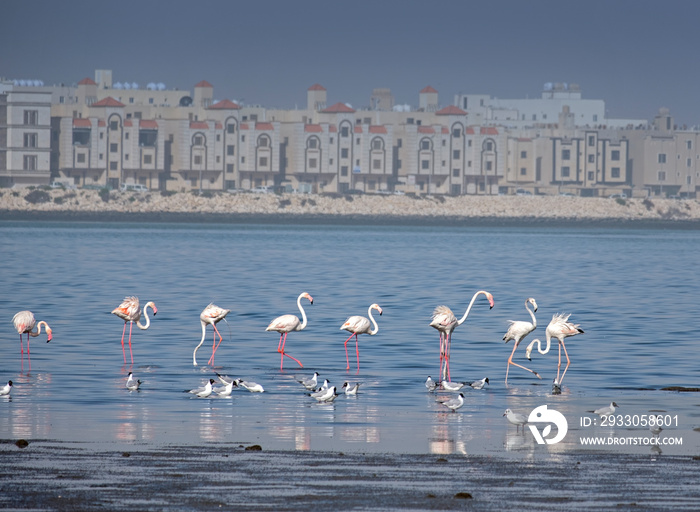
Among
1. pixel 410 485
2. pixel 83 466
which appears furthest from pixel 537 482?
Result: pixel 83 466

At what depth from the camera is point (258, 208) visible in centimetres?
18812

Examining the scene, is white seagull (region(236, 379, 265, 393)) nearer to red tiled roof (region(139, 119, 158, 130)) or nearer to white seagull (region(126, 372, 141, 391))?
white seagull (region(126, 372, 141, 391))

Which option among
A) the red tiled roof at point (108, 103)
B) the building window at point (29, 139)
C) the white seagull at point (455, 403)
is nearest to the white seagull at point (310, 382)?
the white seagull at point (455, 403)

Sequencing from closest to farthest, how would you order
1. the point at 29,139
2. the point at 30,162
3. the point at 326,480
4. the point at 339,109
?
1. the point at 326,480
2. the point at 29,139
3. the point at 30,162
4. the point at 339,109

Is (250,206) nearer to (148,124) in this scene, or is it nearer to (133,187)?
(133,187)

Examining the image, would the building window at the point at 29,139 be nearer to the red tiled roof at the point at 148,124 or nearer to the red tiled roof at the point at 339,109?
the red tiled roof at the point at 148,124

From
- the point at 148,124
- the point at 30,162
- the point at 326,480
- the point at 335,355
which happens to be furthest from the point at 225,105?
the point at 326,480

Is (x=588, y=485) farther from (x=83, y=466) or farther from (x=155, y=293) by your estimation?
(x=155, y=293)

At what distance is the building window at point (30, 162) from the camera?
17512cm

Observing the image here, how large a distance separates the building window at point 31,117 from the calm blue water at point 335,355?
348 ft

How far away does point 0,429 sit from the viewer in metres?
16.3

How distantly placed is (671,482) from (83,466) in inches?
250

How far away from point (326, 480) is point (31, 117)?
166m

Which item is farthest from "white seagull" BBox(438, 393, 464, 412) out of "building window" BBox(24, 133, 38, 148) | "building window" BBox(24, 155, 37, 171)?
"building window" BBox(24, 155, 37, 171)
